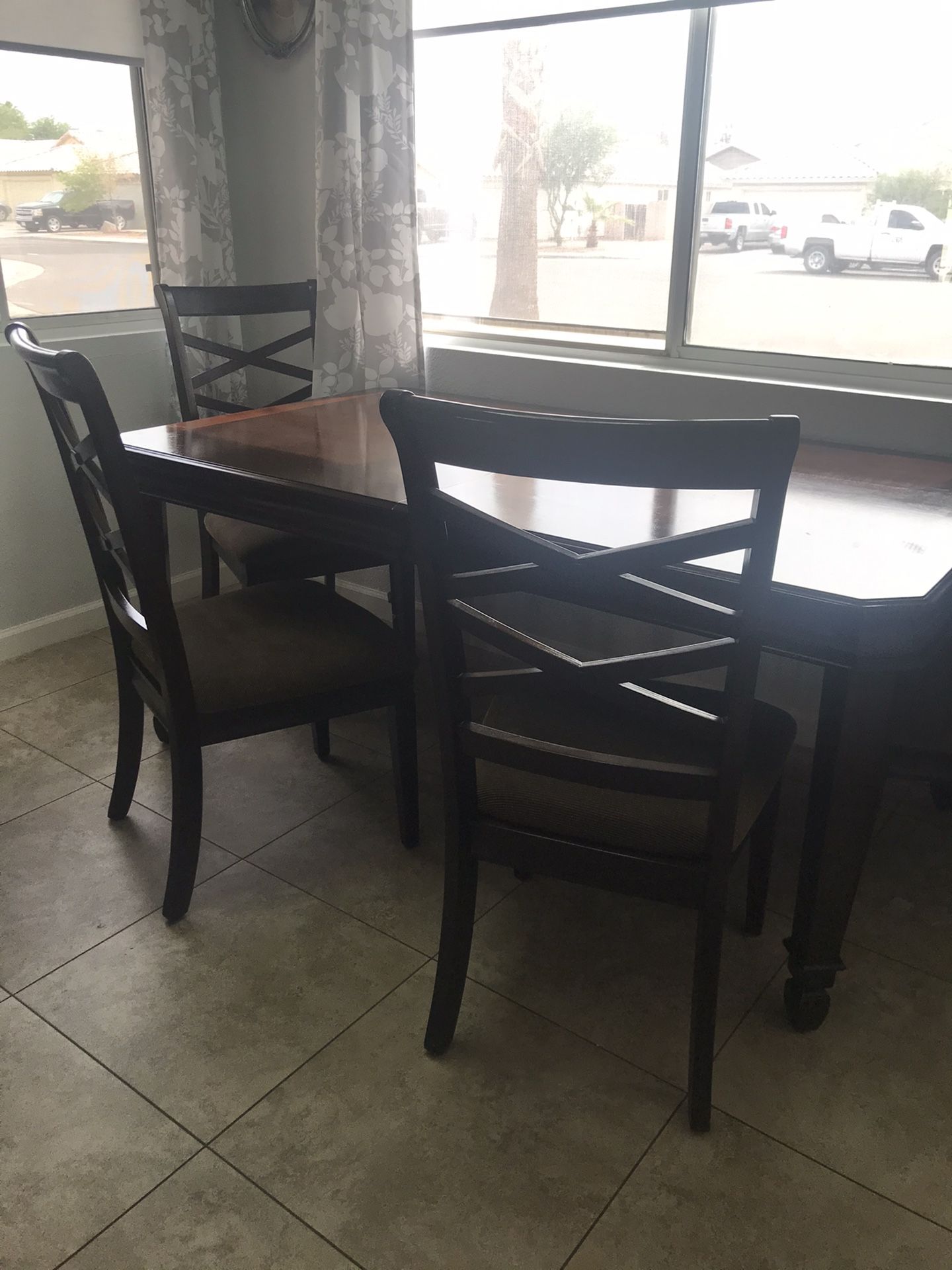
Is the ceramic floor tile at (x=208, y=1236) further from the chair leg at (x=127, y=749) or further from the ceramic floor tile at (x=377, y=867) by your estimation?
the chair leg at (x=127, y=749)

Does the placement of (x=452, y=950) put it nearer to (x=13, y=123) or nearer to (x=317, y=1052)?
(x=317, y=1052)

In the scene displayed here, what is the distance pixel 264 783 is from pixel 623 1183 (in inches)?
47.0

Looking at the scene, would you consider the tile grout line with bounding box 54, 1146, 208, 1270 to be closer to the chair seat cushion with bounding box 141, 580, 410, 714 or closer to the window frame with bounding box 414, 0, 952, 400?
the chair seat cushion with bounding box 141, 580, 410, 714

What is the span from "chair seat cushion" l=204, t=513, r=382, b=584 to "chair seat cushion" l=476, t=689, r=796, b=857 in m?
0.85

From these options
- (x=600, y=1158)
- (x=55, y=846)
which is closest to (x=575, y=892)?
(x=600, y=1158)

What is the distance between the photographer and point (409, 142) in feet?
8.07

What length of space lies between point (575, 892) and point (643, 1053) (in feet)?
1.29

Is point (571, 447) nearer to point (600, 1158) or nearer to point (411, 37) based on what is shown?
point (600, 1158)

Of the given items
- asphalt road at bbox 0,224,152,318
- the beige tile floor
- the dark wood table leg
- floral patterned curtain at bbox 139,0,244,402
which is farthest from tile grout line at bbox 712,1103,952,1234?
asphalt road at bbox 0,224,152,318

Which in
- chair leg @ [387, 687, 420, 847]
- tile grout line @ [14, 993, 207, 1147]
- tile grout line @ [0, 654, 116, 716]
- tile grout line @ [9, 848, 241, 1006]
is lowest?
tile grout line @ [14, 993, 207, 1147]

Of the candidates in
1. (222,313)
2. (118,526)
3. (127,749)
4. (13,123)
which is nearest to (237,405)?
(222,313)

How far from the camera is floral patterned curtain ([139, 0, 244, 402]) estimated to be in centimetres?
269

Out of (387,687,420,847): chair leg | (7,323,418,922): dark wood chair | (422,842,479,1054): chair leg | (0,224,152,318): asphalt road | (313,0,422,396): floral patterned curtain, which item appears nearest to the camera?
(422,842,479,1054): chair leg

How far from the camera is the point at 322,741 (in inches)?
87.4
